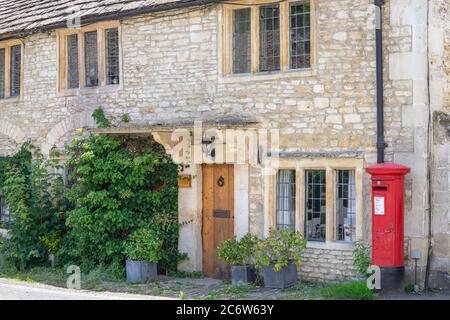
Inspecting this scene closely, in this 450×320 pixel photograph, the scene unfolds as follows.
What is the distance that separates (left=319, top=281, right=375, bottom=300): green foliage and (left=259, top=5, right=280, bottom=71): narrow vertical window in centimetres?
394

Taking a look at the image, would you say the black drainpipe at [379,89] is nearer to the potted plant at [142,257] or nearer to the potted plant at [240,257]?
the potted plant at [240,257]

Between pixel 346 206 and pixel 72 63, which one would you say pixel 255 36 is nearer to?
pixel 346 206

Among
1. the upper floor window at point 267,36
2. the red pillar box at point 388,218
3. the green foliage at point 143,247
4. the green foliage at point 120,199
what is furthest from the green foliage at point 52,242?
the red pillar box at point 388,218

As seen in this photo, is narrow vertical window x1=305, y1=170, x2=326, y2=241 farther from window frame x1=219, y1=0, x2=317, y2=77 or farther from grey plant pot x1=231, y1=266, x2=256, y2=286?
window frame x1=219, y1=0, x2=317, y2=77

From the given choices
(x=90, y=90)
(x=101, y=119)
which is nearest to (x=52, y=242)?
(x=101, y=119)

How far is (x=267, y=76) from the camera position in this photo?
528 inches

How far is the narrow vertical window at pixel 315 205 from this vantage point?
1302cm

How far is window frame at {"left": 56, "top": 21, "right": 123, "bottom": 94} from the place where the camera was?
15745 mm

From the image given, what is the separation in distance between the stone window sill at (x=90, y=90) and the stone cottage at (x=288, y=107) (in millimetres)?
40

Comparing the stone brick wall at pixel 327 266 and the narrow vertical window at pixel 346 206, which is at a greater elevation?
the narrow vertical window at pixel 346 206

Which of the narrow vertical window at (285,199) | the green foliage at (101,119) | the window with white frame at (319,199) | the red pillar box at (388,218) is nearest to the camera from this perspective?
the red pillar box at (388,218)

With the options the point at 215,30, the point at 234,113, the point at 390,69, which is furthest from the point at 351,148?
the point at 215,30

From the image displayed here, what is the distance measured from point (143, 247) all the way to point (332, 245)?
3259 millimetres
